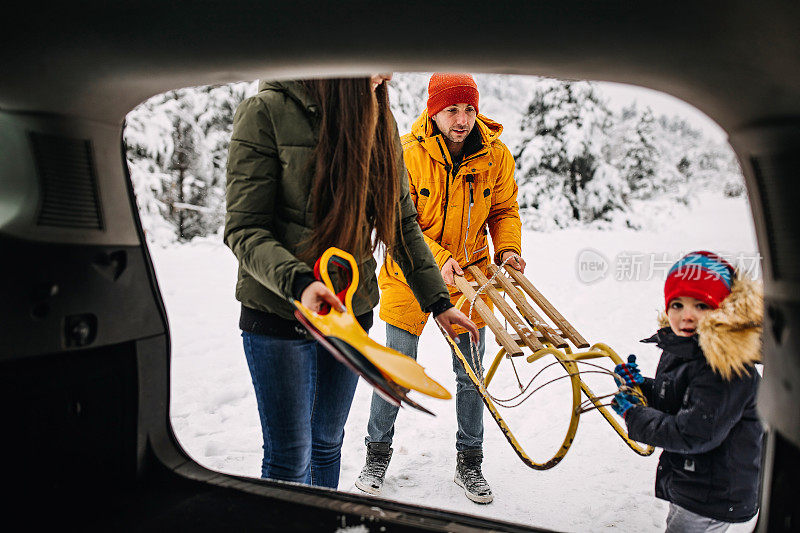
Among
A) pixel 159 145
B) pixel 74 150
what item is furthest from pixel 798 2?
pixel 159 145

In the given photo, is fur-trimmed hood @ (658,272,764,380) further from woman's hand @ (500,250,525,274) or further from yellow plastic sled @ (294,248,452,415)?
woman's hand @ (500,250,525,274)

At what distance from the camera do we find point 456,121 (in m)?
2.54

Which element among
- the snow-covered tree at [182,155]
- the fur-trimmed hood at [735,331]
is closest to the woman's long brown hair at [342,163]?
the fur-trimmed hood at [735,331]

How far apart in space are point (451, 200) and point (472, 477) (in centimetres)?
146

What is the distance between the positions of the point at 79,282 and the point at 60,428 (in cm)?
30

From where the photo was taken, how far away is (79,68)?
0.93 meters

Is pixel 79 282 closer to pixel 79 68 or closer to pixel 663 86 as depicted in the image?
pixel 79 68

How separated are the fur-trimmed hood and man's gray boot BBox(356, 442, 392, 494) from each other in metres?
1.75

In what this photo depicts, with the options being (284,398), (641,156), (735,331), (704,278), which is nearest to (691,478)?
(735,331)

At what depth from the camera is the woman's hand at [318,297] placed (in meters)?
1.17

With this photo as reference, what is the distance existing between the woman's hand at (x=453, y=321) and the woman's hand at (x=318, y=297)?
0.63m

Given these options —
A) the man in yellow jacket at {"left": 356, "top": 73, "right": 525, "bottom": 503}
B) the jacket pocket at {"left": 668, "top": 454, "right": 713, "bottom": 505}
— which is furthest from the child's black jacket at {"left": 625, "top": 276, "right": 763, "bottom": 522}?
the man in yellow jacket at {"left": 356, "top": 73, "right": 525, "bottom": 503}

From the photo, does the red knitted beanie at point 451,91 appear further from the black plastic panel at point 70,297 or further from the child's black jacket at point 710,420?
the black plastic panel at point 70,297

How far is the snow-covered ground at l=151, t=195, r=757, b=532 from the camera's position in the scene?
2.61m
